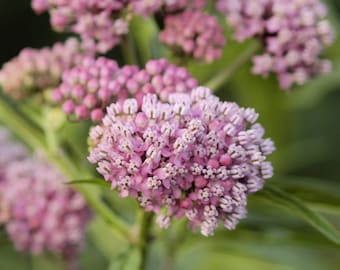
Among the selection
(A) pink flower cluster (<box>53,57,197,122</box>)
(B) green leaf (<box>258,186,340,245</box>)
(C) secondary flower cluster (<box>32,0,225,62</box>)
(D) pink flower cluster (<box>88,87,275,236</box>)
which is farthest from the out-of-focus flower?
(B) green leaf (<box>258,186,340,245</box>)

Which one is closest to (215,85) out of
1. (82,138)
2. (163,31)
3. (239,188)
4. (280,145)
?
(163,31)

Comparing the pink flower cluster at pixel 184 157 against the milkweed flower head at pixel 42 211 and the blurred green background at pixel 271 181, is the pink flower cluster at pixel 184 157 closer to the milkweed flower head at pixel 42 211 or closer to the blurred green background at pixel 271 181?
the blurred green background at pixel 271 181

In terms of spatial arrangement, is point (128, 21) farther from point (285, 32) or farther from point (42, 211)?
point (42, 211)

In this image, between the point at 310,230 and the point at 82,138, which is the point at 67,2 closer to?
the point at 310,230

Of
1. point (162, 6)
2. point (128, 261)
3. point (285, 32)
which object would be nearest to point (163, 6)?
point (162, 6)

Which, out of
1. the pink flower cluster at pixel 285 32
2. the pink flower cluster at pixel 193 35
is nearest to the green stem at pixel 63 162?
the pink flower cluster at pixel 193 35
